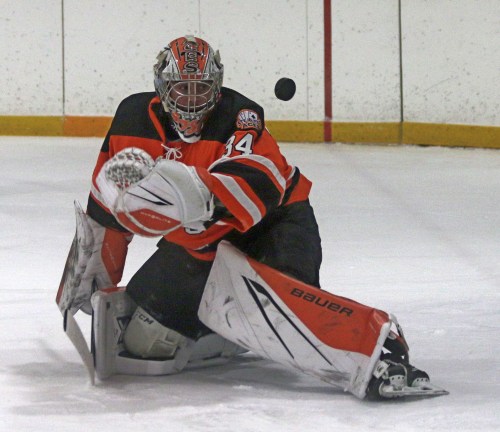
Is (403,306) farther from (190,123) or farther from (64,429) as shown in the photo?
(64,429)

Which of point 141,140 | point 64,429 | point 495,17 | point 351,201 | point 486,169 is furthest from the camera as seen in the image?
point 495,17

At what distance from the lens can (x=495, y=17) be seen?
792 cm

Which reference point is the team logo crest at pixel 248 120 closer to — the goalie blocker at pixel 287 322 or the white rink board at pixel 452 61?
the goalie blocker at pixel 287 322

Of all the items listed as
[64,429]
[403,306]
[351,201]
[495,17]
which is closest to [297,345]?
[64,429]

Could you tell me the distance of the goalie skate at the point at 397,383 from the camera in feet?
9.39

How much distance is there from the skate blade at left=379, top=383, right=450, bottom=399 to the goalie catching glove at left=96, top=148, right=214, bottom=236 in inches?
23.6

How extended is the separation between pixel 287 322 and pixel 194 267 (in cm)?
37

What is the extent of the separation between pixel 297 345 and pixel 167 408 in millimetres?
347

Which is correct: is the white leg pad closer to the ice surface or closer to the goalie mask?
the ice surface

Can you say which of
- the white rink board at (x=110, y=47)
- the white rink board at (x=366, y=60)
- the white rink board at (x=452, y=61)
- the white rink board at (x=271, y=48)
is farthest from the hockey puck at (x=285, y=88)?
the white rink board at (x=110, y=47)

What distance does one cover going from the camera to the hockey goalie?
2.79 meters

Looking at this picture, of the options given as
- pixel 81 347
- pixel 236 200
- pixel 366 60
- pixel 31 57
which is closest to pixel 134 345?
pixel 81 347

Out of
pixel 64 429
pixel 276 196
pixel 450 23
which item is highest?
pixel 450 23

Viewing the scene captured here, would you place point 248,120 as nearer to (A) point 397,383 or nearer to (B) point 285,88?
(B) point 285,88
